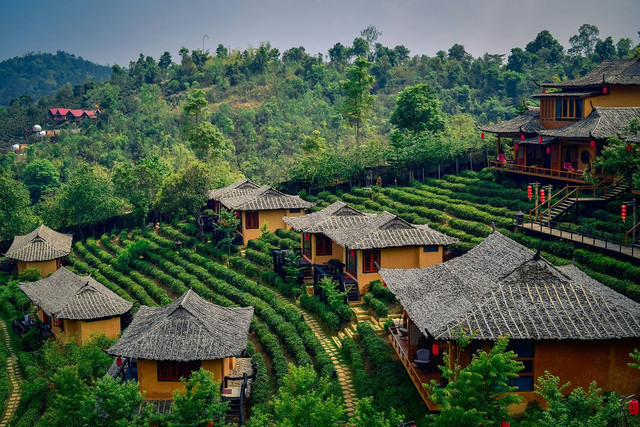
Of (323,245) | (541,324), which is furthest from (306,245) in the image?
(541,324)

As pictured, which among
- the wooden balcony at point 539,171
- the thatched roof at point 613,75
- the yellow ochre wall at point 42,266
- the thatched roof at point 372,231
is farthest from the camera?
the yellow ochre wall at point 42,266

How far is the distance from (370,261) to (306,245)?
7246 millimetres

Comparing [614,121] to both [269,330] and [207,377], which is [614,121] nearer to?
[269,330]

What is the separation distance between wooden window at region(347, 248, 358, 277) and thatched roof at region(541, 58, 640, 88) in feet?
62.8

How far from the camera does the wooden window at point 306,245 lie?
40.9 metres

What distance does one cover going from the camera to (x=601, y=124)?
39438 mm

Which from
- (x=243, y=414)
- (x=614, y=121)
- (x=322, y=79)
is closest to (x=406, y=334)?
(x=243, y=414)

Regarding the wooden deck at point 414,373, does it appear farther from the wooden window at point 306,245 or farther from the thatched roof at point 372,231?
the wooden window at point 306,245

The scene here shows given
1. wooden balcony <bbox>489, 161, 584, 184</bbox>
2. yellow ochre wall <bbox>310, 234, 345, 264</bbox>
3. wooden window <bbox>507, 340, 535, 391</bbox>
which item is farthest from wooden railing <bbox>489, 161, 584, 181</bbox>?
wooden window <bbox>507, 340, 535, 391</bbox>

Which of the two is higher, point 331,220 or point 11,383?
point 331,220

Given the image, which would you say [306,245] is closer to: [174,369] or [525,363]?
[174,369]

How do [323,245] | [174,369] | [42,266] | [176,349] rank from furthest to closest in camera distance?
[42,266]
[323,245]
[174,369]
[176,349]

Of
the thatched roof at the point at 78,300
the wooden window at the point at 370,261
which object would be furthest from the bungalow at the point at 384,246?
the thatched roof at the point at 78,300

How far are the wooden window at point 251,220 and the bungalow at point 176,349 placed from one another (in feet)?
61.5
